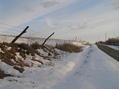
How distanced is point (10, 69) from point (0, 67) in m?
0.58

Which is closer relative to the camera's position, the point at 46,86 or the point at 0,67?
the point at 46,86

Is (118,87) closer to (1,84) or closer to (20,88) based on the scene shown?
(20,88)

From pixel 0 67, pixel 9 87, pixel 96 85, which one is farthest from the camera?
pixel 0 67

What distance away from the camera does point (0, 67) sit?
6.73 metres

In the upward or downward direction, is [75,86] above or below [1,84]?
below

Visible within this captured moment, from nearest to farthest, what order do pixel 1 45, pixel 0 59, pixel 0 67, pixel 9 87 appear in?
pixel 9 87, pixel 0 67, pixel 0 59, pixel 1 45

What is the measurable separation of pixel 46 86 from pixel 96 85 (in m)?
2.46

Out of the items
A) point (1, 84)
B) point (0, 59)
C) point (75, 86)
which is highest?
point (0, 59)

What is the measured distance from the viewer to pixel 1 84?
4.97 meters

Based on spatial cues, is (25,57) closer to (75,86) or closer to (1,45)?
(1,45)

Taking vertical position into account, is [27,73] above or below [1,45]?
below

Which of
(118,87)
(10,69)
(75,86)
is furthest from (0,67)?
(118,87)

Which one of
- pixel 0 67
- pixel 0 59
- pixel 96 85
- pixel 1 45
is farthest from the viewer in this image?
pixel 1 45

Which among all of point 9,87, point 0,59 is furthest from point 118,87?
point 0,59
